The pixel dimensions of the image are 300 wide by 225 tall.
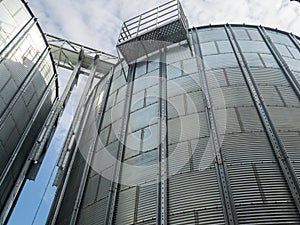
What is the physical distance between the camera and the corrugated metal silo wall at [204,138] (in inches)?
297

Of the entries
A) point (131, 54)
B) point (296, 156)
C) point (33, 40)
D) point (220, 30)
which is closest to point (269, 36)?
point (220, 30)

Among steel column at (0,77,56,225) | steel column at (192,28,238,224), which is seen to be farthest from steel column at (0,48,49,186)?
steel column at (192,28,238,224)

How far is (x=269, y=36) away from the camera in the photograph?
14789 mm

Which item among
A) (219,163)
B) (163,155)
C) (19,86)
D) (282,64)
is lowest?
(219,163)

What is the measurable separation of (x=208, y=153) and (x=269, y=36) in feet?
29.6

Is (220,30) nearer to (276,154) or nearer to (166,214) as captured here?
(276,154)

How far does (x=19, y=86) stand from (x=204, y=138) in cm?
1020

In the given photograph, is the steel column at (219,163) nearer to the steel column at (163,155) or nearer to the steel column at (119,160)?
the steel column at (163,155)

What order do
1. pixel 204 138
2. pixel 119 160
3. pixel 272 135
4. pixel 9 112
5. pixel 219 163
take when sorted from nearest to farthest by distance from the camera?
pixel 219 163, pixel 272 135, pixel 204 138, pixel 119 160, pixel 9 112

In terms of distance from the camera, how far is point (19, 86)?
14.7m

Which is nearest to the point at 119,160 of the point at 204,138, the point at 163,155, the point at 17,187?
the point at 163,155

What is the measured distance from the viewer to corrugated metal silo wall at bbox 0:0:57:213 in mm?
13452

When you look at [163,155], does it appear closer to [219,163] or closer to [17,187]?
[219,163]

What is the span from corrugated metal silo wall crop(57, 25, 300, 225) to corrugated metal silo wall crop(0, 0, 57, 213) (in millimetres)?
4654
